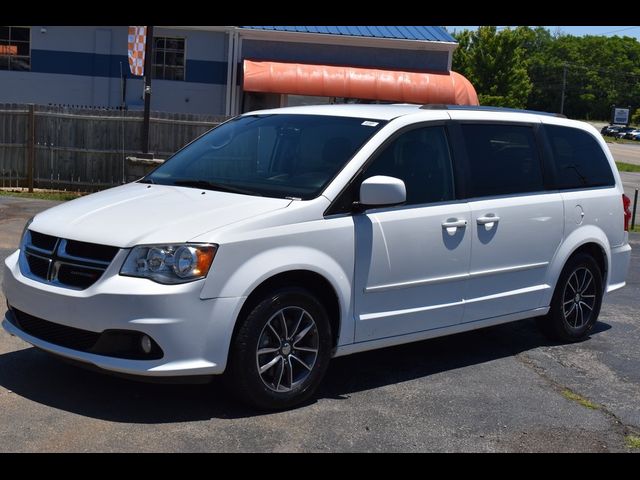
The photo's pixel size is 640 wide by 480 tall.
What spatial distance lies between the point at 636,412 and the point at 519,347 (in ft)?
5.39

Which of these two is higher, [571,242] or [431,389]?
[571,242]

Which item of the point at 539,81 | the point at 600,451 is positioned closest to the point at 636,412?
the point at 600,451

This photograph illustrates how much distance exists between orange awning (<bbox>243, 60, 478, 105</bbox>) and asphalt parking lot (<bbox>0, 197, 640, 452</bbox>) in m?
19.0

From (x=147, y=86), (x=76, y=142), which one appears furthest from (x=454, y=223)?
(x=76, y=142)

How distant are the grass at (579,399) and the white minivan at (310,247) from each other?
79cm

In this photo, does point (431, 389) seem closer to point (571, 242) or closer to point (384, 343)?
point (384, 343)

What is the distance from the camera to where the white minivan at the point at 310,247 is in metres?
4.94

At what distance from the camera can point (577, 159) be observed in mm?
7508

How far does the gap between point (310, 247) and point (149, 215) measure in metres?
0.95

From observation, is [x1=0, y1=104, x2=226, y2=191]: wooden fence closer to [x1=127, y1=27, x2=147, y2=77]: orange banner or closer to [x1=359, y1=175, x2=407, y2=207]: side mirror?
[x1=127, y1=27, x2=147, y2=77]: orange banner

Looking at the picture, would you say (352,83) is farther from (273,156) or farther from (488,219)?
(273,156)

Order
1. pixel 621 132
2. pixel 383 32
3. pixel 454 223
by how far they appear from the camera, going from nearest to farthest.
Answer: pixel 454 223 → pixel 383 32 → pixel 621 132

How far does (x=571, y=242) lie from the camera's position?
7195 mm

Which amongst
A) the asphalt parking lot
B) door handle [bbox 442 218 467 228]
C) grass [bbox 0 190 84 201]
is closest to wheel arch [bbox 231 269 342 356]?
the asphalt parking lot
